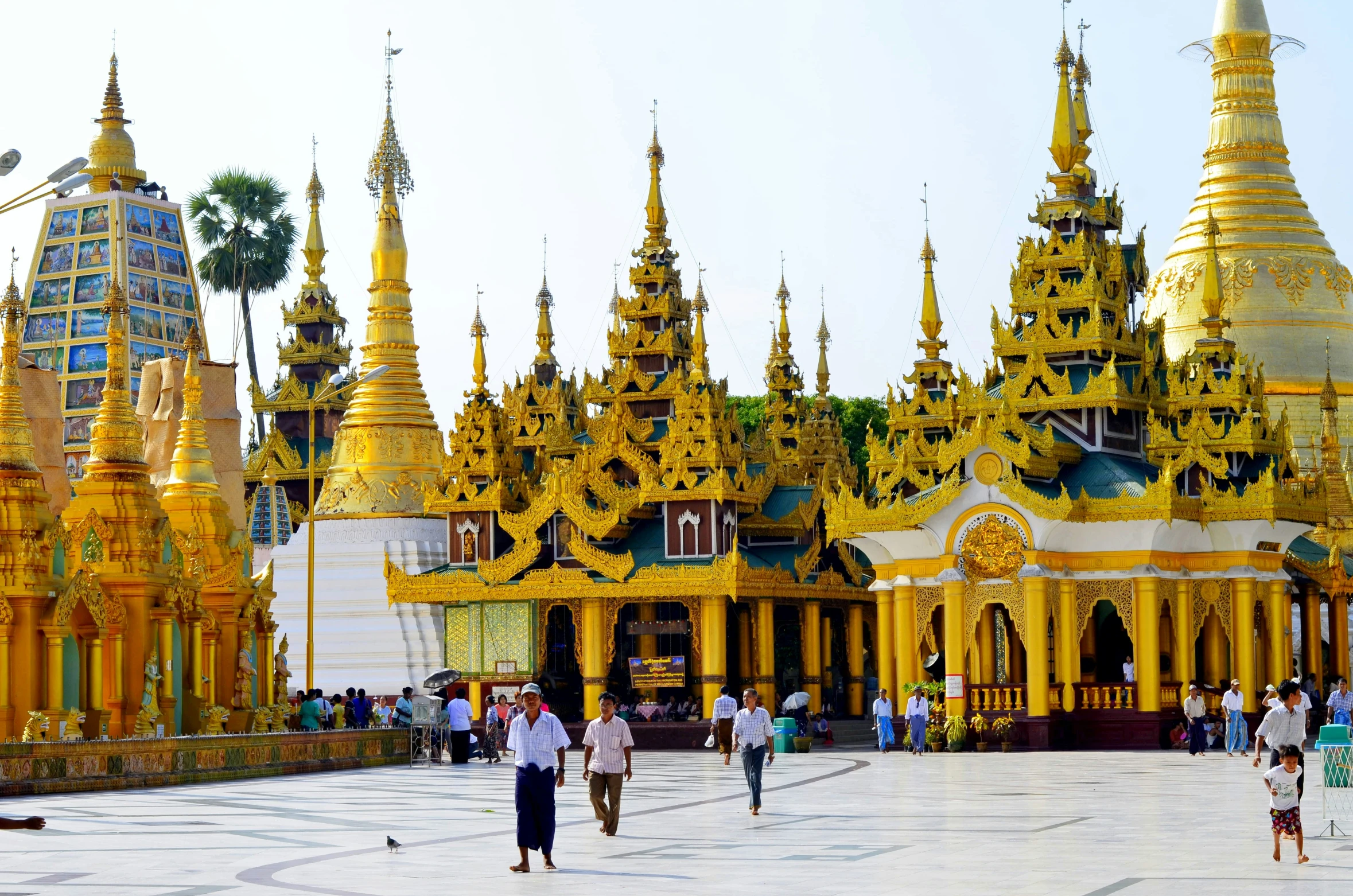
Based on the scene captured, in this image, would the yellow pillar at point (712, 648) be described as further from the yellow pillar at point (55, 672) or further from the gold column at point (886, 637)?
the yellow pillar at point (55, 672)

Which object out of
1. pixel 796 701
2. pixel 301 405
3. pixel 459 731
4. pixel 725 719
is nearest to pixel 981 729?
pixel 796 701

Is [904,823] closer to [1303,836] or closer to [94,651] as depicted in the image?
[1303,836]

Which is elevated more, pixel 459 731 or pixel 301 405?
pixel 301 405

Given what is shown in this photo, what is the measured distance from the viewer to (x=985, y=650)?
136 feet

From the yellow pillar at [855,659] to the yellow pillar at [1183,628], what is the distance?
1036 cm

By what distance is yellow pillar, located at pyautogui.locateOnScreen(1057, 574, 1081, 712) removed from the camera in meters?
38.7

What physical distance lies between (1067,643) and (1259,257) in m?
24.1

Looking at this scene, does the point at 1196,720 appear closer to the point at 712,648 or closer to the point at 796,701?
the point at 796,701

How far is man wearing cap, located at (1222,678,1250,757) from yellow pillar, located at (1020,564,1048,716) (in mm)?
3192

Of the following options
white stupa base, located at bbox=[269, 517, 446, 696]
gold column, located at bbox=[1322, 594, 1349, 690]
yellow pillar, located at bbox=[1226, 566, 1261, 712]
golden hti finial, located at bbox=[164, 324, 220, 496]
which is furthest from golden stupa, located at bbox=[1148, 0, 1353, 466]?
golden hti finial, located at bbox=[164, 324, 220, 496]

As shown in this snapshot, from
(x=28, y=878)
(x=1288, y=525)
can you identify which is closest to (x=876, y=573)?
(x=1288, y=525)

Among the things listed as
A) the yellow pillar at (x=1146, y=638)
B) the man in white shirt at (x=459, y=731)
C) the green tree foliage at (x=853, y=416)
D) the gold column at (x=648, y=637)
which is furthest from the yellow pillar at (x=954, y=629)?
the green tree foliage at (x=853, y=416)

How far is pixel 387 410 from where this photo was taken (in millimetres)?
53375

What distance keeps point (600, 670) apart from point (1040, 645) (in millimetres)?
A: 9572
